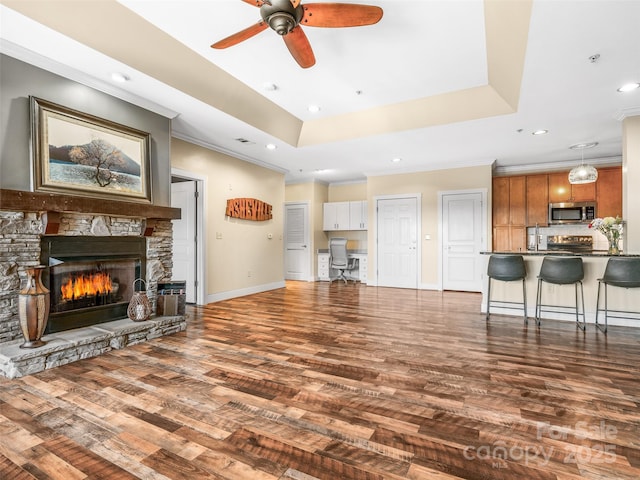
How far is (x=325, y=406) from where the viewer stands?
2.09 meters

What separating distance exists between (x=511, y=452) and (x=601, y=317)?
12.0ft

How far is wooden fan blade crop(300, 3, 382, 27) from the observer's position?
2.22 meters

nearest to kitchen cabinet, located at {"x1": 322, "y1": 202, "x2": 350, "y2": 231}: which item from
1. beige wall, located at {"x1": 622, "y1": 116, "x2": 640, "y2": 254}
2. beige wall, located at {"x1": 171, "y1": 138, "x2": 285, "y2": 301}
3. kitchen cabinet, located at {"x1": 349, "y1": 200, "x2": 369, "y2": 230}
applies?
kitchen cabinet, located at {"x1": 349, "y1": 200, "x2": 369, "y2": 230}

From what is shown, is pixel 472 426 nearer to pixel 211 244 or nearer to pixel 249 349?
pixel 249 349

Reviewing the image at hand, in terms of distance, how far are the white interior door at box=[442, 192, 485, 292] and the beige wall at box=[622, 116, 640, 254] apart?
8.56 feet

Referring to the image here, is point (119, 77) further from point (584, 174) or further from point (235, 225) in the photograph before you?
point (584, 174)

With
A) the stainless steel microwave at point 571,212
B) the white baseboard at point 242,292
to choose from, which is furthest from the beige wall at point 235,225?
the stainless steel microwave at point 571,212

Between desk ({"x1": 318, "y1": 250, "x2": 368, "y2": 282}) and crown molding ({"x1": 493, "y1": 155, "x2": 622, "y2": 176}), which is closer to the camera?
crown molding ({"x1": 493, "y1": 155, "x2": 622, "y2": 176})

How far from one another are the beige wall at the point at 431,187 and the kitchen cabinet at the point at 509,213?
719 millimetres

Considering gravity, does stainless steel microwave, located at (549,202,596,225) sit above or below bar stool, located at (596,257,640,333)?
above

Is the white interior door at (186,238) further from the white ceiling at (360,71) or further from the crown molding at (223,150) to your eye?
the white ceiling at (360,71)

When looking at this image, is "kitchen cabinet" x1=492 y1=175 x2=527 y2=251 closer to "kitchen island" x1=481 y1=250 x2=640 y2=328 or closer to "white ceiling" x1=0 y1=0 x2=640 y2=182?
"white ceiling" x1=0 y1=0 x2=640 y2=182

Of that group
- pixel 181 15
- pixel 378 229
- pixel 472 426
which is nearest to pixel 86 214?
pixel 181 15

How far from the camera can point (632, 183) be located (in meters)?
4.17
